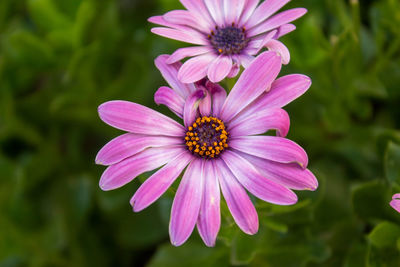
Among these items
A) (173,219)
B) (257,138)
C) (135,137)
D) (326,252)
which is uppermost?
(135,137)

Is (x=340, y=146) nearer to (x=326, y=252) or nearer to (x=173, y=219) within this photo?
(x=326, y=252)

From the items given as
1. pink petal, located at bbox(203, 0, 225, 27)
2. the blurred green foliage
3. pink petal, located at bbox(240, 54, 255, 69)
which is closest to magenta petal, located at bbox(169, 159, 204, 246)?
pink petal, located at bbox(240, 54, 255, 69)

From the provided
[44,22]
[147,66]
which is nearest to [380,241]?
[147,66]

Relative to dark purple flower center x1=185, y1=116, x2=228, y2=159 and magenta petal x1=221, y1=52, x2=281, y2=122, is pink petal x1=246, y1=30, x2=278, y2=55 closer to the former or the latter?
magenta petal x1=221, y1=52, x2=281, y2=122

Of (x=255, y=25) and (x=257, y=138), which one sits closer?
(x=257, y=138)

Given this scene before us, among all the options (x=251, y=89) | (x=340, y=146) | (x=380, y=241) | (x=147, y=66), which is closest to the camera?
(x=251, y=89)

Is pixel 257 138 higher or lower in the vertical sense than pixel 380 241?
higher

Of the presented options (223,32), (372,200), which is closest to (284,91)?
(223,32)
